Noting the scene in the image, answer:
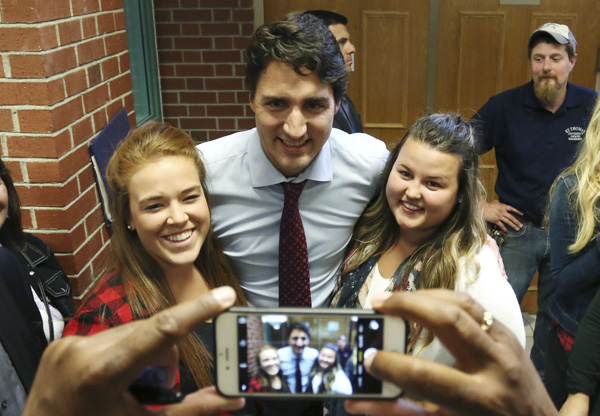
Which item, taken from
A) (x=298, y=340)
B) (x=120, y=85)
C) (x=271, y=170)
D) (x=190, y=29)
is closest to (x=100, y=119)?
(x=120, y=85)

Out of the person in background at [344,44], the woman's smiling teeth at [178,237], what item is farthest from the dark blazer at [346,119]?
the woman's smiling teeth at [178,237]

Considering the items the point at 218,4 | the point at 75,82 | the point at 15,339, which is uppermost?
the point at 218,4

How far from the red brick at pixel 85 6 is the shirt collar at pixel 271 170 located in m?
0.97

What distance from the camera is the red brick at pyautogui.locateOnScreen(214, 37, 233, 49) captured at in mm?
3473

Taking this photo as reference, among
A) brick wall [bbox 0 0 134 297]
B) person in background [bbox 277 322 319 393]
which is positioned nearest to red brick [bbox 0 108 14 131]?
brick wall [bbox 0 0 134 297]

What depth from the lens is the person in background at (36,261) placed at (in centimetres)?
173

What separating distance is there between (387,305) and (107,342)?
0.38 m

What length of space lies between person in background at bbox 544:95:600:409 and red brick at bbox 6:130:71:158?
5.65 feet

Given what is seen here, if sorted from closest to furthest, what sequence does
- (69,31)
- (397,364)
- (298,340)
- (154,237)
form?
(397,364), (298,340), (154,237), (69,31)

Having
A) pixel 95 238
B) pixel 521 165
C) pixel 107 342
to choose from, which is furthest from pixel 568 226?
pixel 95 238

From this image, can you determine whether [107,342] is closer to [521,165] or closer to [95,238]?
[95,238]

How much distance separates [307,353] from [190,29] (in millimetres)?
2976

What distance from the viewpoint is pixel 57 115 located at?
1932mm

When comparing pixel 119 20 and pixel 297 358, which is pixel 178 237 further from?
pixel 119 20
